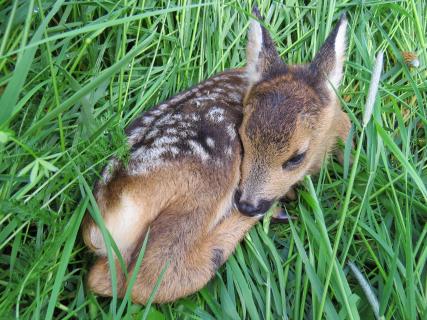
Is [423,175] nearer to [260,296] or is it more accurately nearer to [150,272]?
[260,296]

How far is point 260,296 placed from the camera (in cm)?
267

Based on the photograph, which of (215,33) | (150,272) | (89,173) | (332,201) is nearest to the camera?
(150,272)

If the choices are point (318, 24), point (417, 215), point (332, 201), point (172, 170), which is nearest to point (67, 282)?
point (172, 170)

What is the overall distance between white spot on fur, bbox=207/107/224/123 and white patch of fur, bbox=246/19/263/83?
0.36 meters

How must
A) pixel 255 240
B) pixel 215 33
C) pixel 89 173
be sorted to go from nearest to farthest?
pixel 89 173
pixel 255 240
pixel 215 33

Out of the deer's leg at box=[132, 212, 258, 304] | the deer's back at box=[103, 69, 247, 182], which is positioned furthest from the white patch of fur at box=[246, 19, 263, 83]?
the deer's leg at box=[132, 212, 258, 304]

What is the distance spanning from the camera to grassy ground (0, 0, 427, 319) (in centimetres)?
232

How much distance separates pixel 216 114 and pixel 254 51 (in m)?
0.55

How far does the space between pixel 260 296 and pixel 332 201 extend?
0.72 meters

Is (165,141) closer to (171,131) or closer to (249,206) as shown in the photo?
(171,131)

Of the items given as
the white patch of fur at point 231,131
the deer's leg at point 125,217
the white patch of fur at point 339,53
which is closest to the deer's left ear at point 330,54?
the white patch of fur at point 339,53

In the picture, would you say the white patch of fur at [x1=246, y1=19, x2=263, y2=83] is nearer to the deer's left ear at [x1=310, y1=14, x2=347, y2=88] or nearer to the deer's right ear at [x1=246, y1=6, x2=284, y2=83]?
the deer's right ear at [x1=246, y1=6, x2=284, y2=83]

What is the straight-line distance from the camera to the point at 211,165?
8.62 ft

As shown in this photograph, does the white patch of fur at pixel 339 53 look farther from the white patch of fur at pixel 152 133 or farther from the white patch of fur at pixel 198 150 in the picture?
the white patch of fur at pixel 152 133
